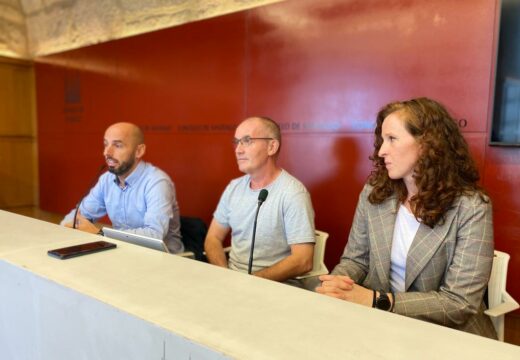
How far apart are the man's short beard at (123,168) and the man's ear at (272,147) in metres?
0.86

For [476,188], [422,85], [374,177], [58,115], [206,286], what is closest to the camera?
[206,286]

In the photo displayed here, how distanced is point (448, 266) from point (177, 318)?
970 mm

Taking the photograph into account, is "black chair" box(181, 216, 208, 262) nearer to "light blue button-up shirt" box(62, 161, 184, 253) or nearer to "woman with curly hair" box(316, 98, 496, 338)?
"light blue button-up shirt" box(62, 161, 184, 253)

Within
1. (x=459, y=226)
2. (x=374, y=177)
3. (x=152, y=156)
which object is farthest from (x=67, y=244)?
(x=152, y=156)

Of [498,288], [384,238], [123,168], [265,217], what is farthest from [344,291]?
[123,168]

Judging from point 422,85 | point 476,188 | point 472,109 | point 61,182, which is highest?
point 422,85

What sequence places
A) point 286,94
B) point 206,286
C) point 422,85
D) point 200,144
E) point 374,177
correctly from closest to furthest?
point 206,286 < point 374,177 < point 422,85 < point 286,94 < point 200,144

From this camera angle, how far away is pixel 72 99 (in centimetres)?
464

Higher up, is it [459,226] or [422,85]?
[422,85]

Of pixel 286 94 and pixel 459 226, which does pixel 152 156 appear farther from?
pixel 459 226

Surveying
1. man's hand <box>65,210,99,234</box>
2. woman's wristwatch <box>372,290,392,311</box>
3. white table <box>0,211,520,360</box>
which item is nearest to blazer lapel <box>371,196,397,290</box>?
woman's wristwatch <box>372,290,392,311</box>

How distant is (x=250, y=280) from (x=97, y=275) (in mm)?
350

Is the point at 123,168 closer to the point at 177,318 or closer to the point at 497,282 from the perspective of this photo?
the point at 177,318

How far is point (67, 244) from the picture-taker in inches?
47.4
